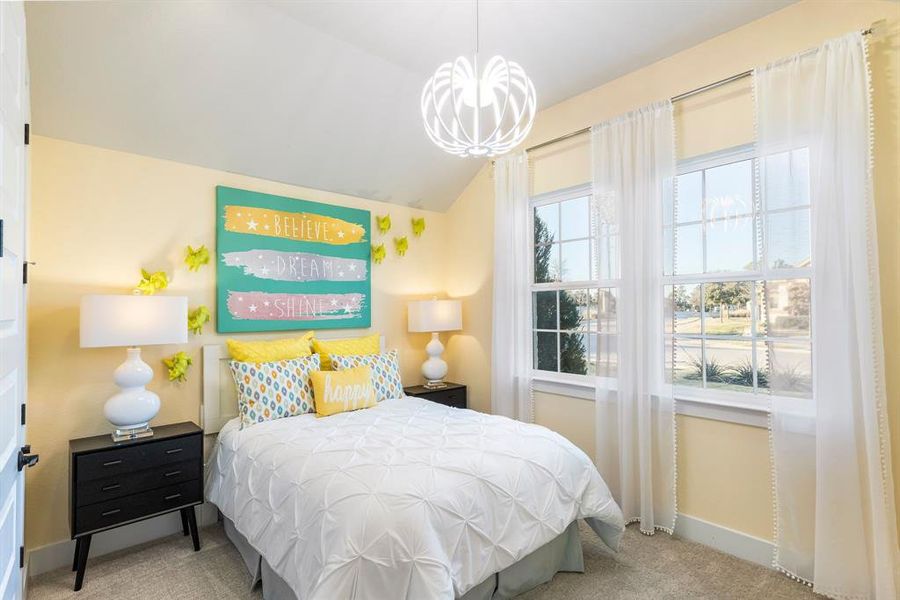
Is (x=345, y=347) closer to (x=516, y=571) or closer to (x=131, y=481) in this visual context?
(x=131, y=481)

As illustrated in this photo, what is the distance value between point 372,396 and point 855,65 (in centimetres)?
309

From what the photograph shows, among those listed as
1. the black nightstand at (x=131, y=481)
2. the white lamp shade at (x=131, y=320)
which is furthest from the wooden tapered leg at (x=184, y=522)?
the white lamp shade at (x=131, y=320)

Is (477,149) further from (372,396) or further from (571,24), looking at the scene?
(372,396)

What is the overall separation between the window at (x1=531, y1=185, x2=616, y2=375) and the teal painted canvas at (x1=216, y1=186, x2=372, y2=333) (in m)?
1.43

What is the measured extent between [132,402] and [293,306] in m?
1.19

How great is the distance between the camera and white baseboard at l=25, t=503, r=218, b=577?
234 cm

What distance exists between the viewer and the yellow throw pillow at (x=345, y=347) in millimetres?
3271

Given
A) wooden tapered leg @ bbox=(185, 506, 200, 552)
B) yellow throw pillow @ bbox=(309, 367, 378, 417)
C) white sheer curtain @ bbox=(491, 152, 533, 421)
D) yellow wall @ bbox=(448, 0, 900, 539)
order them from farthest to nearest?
white sheer curtain @ bbox=(491, 152, 533, 421) < yellow throw pillow @ bbox=(309, 367, 378, 417) < wooden tapered leg @ bbox=(185, 506, 200, 552) < yellow wall @ bbox=(448, 0, 900, 539)

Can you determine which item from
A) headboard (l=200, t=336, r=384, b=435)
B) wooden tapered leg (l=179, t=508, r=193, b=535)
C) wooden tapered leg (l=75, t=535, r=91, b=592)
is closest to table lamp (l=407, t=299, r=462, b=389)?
headboard (l=200, t=336, r=384, b=435)

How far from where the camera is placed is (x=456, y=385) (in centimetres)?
399

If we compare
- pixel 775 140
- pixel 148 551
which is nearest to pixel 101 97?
pixel 148 551

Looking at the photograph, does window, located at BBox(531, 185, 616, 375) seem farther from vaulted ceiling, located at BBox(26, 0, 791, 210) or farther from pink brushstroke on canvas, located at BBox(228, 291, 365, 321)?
pink brushstroke on canvas, located at BBox(228, 291, 365, 321)

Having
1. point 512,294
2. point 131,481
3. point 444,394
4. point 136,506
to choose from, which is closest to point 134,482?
point 131,481

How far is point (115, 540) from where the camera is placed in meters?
2.56
